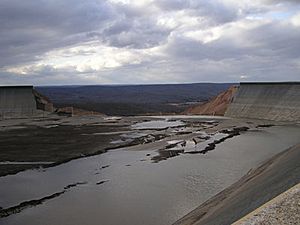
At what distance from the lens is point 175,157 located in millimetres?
22594

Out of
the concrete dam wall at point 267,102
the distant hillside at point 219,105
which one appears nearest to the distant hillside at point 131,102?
the distant hillside at point 219,105

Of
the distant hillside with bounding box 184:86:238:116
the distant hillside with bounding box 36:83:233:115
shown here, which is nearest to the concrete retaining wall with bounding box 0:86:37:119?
the distant hillside with bounding box 36:83:233:115

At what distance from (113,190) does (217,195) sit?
4308 millimetres

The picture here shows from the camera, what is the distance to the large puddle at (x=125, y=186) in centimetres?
1288

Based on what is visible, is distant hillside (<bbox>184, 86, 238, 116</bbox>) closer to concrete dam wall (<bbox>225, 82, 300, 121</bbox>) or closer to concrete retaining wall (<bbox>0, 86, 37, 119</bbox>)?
concrete dam wall (<bbox>225, 82, 300, 121</bbox>)

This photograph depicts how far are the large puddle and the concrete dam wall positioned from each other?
59.8 ft

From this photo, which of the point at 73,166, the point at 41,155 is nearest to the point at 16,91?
the point at 41,155

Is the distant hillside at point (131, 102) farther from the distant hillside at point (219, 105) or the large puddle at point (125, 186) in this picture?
the large puddle at point (125, 186)

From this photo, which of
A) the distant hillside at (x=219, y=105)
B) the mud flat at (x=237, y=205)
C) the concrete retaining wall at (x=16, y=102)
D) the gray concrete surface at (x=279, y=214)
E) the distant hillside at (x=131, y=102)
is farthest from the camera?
the distant hillside at (x=131, y=102)

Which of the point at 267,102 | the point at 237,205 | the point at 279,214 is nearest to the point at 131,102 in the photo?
the point at 267,102

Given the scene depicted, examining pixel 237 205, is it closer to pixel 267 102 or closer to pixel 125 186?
pixel 125 186

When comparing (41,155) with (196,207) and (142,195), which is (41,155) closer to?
(142,195)

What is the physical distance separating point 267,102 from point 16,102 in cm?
3228

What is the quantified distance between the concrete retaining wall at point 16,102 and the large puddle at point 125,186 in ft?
95.2
